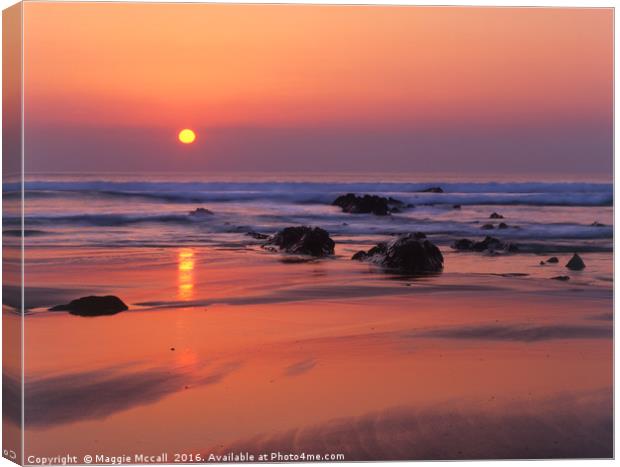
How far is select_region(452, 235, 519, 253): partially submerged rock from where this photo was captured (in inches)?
275

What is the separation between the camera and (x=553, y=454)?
6293 mm

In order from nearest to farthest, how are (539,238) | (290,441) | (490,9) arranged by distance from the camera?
(290,441), (490,9), (539,238)

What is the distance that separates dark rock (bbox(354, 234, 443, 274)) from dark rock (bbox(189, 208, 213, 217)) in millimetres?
872

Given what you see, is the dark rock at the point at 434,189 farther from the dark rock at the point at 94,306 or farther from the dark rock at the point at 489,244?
the dark rock at the point at 94,306

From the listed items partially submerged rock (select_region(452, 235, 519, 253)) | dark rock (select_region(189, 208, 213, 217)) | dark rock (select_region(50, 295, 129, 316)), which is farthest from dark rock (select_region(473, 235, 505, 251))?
dark rock (select_region(50, 295, 129, 316))

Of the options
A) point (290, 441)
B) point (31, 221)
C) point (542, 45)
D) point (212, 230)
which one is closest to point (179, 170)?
point (212, 230)

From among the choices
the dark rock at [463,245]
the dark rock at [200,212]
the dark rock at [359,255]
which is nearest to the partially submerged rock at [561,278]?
the dark rock at [463,245]

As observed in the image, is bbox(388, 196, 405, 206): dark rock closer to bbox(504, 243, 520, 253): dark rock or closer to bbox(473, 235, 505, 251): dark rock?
bbox(473, 235, 505, 251): dark rock

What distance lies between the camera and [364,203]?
6762mm

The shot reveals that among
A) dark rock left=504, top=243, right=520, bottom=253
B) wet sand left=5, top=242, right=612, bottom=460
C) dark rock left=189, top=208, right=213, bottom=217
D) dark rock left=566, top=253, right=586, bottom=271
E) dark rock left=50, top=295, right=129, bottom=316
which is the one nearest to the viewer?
wet sand left=5, top=242, right=612, bottom=460

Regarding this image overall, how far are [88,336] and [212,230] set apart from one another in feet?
3.11

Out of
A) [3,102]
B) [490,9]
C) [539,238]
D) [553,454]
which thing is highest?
[490,9]

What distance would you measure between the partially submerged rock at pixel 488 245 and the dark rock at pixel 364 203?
466mm

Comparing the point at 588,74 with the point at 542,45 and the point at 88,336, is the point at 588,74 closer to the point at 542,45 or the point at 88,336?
the point at 542,45
